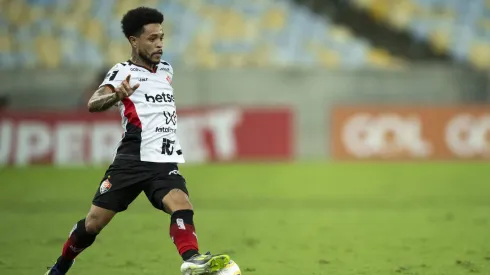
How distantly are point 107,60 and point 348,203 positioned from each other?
1147 centimetres

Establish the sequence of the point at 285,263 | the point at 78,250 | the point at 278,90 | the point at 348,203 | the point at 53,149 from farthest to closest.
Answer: the point at 278,90, the point at 53,149, the point at 348,203, the point at 285,263, the point at 78,250

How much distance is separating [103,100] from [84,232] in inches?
38.5

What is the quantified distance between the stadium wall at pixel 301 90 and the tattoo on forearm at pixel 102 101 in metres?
16.3

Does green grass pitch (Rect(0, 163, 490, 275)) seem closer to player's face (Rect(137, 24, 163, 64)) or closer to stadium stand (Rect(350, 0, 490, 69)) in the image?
player's face (Rect(137, 24, 163, 64))

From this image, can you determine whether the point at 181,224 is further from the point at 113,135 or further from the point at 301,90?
the point at 301,90

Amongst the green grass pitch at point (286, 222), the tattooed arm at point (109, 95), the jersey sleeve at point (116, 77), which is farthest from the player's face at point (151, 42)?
the green grass pitch at point (286, 222)

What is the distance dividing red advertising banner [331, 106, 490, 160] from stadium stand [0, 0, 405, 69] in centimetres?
225

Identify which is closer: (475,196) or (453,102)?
(475,196)

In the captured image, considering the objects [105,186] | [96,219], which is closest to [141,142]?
[105,186]

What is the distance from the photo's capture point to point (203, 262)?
229 inches

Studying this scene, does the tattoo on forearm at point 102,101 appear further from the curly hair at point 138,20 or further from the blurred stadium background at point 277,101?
the blurred stadium background at point 277,101

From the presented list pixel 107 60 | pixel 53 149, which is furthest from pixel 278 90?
pixel 53 149

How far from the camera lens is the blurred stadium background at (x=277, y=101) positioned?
53.2ft

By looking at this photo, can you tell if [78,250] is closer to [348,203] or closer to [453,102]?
[348,203]
